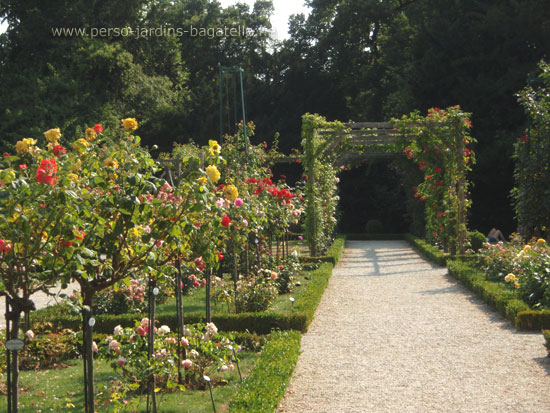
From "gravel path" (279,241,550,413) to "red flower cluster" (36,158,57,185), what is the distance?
2409mm

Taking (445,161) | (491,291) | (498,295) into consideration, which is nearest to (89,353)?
(498,295)

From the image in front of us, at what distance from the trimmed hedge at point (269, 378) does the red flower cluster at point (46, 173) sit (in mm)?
1848

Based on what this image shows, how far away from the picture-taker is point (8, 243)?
2637 mm

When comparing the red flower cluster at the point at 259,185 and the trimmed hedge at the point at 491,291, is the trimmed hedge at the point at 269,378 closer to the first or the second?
the trimmed hedge at the point at 491,291

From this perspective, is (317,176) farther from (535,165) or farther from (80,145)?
(80,145)

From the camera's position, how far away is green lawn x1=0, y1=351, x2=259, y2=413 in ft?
13.5

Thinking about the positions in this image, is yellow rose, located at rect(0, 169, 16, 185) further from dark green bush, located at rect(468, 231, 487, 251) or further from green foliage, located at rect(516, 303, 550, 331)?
dark green bush, located at rect(468, 231, 487, 251)

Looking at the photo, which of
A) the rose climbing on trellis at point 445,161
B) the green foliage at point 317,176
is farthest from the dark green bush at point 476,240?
the green foliage at point 317,176

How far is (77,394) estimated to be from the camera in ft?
14.7

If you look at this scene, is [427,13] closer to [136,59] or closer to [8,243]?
[136,59]

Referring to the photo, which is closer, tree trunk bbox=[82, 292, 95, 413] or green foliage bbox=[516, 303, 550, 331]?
tree trunk bbox=[82, 292, 95, 413]

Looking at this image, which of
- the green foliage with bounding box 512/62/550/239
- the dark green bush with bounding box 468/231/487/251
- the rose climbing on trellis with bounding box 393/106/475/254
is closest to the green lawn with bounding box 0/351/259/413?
the green foliage with bounding box 512/62/550/239

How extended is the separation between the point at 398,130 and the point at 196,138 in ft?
42.6

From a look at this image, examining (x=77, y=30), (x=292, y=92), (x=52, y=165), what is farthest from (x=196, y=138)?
(x=52, y=165)
